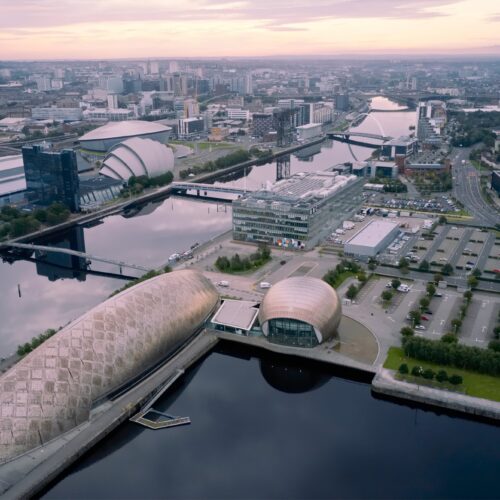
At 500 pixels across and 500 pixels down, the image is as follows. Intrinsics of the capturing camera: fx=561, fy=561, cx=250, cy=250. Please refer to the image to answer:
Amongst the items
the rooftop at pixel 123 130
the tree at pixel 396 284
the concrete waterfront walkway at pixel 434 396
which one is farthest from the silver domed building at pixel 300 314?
the rooftop at pixel 123 130

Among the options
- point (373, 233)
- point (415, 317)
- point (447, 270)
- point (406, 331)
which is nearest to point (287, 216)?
point (373, 233)

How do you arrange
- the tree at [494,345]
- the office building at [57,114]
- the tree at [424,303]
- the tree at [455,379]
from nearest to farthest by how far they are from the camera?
1. the tree at [455,379]
2. the tree at [494,345]
3. the tree at [424,303]
4. the office building at [57,114]

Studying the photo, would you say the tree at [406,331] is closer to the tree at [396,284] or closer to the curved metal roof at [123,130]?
the tree at [396,284]

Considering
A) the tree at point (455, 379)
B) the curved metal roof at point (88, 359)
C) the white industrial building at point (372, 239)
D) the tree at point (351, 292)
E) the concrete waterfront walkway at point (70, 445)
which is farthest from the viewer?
Answer: the white industrial building at point (372, 239)

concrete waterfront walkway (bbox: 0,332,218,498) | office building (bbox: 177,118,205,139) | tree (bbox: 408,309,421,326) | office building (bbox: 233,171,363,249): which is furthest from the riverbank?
tree (bbox: 408,309,421,326)

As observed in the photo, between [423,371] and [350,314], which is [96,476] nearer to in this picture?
[423,371]

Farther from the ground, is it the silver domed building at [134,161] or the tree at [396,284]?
the silver domed building at [134,161]

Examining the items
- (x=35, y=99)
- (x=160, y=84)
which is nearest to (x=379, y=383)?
(x=35, y=99)

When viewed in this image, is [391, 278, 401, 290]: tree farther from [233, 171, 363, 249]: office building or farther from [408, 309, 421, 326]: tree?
[233, 171, 363, 249]: office building
